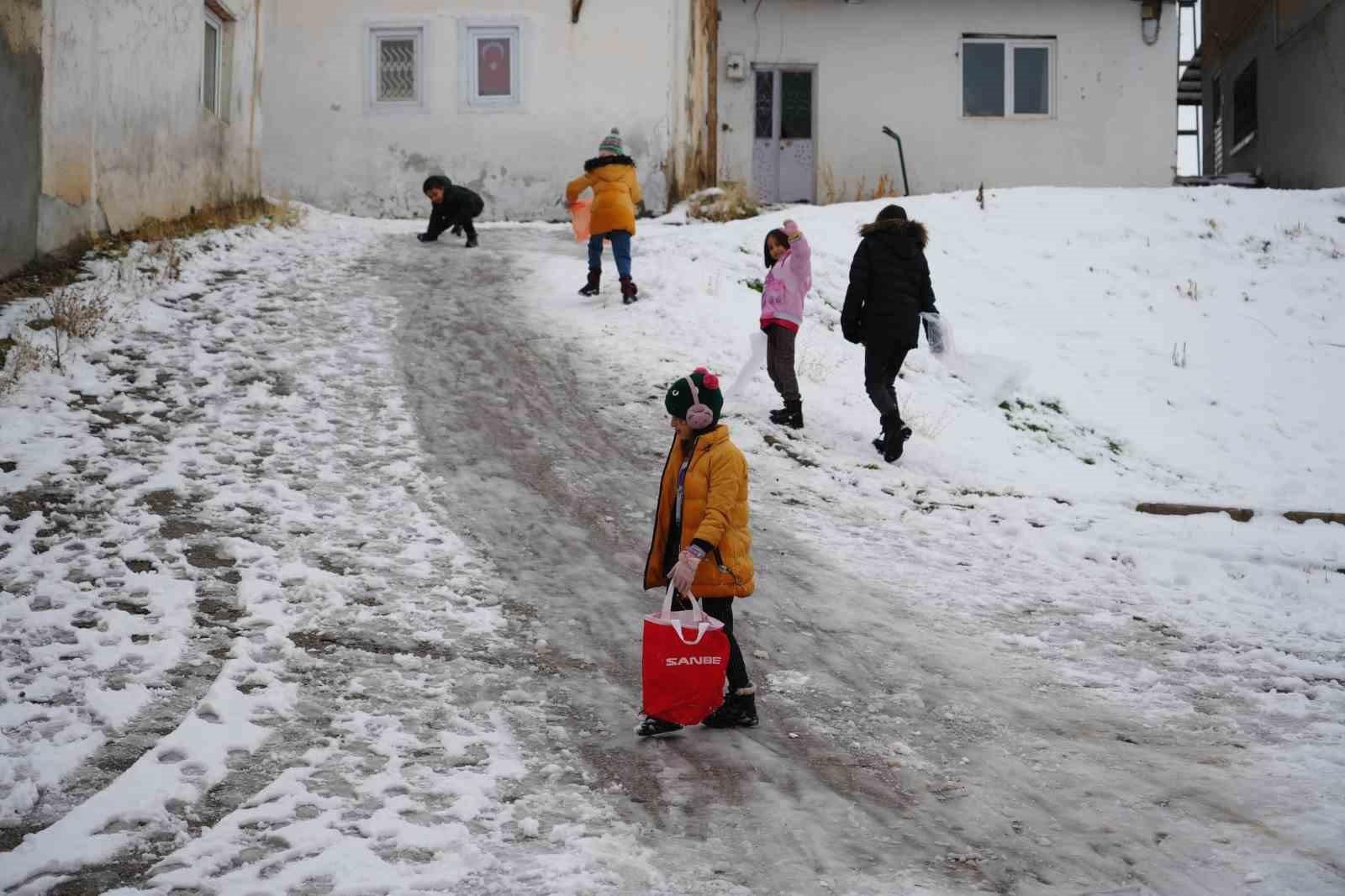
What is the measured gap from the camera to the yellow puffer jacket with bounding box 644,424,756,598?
5.34 m

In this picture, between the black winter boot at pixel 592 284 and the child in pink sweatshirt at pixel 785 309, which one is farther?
the black winter boot at pixel 592 284

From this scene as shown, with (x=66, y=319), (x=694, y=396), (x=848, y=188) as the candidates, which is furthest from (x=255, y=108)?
(x=694, y=396)

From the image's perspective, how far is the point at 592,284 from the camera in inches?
504

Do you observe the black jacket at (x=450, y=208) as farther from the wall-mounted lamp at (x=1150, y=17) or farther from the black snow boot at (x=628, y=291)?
the wall-mounted lamp at (x=1150, y=17)

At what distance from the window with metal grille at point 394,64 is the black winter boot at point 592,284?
312 inches

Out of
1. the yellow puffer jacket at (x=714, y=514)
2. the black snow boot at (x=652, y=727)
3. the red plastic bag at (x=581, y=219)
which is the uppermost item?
the red plastic bag at (x=581, y=219)

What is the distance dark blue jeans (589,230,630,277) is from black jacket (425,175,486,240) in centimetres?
311

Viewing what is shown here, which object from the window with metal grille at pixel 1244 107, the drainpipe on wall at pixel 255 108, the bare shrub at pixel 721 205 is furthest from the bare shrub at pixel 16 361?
the window with metal grille at pixel 1244 107

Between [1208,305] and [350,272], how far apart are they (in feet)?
30.4

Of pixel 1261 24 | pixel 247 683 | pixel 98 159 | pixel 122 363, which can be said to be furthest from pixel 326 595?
pixel 1261 24

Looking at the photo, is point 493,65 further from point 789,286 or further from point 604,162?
point 789,286

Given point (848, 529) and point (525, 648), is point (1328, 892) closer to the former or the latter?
point (525, 648)

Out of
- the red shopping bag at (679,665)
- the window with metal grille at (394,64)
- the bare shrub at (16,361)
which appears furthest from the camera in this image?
the window with metal grille at (394,64)

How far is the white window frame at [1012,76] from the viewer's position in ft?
70.3
